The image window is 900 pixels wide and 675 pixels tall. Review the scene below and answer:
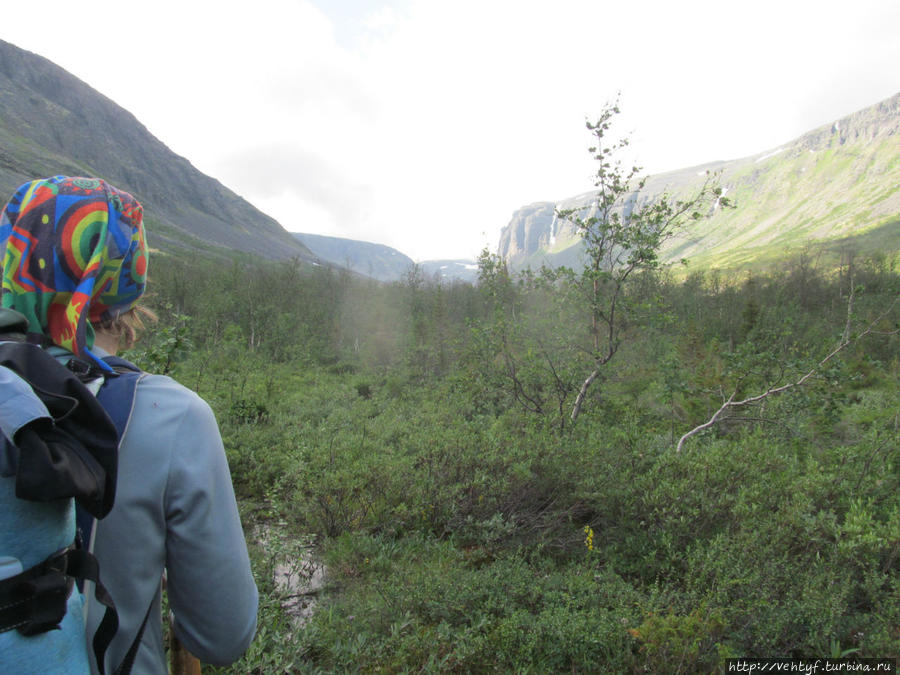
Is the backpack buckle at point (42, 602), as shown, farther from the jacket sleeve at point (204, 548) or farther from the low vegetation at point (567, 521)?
the low vegetation at point (567, 521)

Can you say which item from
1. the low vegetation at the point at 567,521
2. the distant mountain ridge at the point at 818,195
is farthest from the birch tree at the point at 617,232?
the distant mountain ridge at the point at 818,195

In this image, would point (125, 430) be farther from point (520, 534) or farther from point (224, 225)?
point (224, 225)

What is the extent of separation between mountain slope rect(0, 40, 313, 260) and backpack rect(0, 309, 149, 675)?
82.6 metres

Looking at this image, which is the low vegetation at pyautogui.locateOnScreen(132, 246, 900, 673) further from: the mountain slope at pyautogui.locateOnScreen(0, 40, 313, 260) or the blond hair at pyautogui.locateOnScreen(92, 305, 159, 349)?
the mountain slope at pyautogui.locateOnScreen(0, 40, 313, 260)

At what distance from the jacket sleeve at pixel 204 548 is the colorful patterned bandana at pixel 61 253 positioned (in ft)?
1.16

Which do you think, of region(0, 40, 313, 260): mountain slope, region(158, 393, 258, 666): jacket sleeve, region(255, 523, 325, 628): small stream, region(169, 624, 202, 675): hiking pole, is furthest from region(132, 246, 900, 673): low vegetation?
region(0, 40, 313, 260): mountain slope

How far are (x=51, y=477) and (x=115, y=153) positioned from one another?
132554 millimetres

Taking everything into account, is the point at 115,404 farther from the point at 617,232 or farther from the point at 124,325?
the point at 617,232

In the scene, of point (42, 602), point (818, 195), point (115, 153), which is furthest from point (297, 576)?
point (818, 195)

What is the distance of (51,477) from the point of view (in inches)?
24.8

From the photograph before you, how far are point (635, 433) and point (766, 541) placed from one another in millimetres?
1902

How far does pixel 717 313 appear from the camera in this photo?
83.6ft

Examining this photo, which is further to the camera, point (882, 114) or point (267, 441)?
point (882, 114)

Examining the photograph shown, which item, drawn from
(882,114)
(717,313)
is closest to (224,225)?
(717,313)
